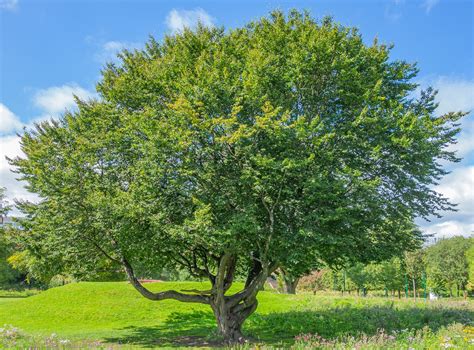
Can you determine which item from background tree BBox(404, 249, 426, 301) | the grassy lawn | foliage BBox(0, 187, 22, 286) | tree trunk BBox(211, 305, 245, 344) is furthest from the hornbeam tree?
background tree BBox(404, 249, 426, 301)

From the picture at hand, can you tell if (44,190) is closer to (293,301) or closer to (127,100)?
(127,100)

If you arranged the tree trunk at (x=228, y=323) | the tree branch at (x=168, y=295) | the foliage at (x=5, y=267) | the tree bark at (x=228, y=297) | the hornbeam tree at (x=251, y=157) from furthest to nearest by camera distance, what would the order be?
1. the foliage at (x=5, y=267)
2. the tree branch at (x=168, y=295)
3. the tree bark at (x=228, y=297)
4. the tree trunk at (x=228, y=323)
5. the hornbeam tree at (x=251, y=157)

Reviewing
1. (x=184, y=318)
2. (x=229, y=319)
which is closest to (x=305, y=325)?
(x=229, y=319)

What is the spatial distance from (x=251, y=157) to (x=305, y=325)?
383 inches

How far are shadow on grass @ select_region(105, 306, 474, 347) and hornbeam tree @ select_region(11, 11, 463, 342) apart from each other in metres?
2.27

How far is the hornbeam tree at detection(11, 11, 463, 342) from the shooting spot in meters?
11.4

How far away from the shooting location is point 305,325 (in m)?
16.9

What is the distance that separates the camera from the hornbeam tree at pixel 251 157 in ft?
37.2

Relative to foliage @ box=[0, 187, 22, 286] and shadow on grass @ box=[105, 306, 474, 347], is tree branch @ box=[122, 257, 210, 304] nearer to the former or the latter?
shadow on grass @ box=[105, 306, 474, 347]

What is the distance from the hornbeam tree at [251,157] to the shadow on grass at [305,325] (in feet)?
7.43

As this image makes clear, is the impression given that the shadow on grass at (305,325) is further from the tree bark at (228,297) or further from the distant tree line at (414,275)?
the distant tree line at (414,275)

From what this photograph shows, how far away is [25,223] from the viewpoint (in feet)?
49.0

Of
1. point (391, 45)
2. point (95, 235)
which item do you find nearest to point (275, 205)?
point (95, 235)

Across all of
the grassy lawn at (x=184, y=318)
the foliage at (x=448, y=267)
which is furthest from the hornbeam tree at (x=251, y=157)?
the foliage at (x=448, y=267)
